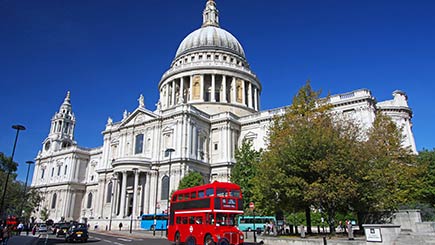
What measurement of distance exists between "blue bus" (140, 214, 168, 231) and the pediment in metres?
16.7

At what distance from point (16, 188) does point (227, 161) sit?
40.1m

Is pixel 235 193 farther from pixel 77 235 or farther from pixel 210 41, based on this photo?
pixel 210 41

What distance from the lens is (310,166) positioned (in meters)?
22.6

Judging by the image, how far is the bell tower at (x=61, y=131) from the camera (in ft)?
262

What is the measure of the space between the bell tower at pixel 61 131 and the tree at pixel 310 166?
6830cm

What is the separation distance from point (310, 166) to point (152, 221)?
27444 mm

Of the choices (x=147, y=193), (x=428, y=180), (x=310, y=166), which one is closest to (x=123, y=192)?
(x=147, y=193)

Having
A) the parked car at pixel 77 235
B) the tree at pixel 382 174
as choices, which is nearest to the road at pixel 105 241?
the parked car at pixel 77 235

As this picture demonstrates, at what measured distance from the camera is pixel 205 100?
64375 millimetres

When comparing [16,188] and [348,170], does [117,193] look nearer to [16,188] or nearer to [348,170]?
[16,188]

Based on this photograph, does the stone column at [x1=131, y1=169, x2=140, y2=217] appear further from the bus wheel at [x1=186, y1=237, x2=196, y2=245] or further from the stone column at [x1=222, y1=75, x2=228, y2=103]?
the bus wheel at [x1=186, y1=237, x2=196, y2=245]

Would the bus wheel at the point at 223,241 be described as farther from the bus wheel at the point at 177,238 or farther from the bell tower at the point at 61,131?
the bell tower at the point at 61,131

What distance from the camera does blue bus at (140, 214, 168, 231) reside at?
41.2 m

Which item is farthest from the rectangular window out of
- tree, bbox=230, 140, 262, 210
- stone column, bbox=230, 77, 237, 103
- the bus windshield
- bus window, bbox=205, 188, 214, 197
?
stone column, bbox=230, 77, 237, 103
